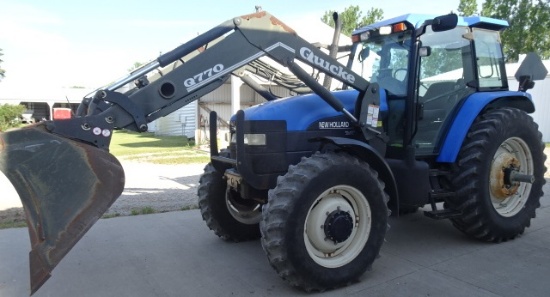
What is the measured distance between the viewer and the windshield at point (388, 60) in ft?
14.5

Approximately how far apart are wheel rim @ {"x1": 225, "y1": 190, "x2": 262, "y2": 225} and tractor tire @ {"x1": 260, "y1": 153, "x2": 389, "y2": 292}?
56.9 inches

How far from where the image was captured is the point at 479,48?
15.8ft

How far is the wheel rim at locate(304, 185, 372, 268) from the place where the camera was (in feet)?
11.3

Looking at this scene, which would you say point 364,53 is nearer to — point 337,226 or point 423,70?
point 423,70

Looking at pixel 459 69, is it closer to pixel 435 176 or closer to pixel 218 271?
pixel 435 176

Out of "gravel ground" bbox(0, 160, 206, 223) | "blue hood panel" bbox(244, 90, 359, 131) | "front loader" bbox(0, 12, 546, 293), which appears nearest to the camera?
"front loader" bbox(0, 12, 546, 293)

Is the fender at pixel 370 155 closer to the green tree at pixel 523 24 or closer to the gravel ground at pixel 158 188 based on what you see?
the gravel ground at pixel 158 188

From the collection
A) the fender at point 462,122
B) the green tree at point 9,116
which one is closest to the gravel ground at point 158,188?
the fender at point 462,122

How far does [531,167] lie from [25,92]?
46398mm

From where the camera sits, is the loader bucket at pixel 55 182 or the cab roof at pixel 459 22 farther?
the cab roof at pixel 459 22

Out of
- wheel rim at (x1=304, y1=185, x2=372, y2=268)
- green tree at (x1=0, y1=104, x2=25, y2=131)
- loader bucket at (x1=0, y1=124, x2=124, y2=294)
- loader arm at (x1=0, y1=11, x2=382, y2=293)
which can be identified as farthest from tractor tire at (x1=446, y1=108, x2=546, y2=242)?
green tree at (x1=0, y1=104, x2=25, y2=131)

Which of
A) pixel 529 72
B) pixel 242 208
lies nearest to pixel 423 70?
pixel 529 72

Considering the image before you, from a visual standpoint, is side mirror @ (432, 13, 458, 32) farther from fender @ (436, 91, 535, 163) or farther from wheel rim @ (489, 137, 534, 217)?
wheel rim @ (489, 137, 534, 217)

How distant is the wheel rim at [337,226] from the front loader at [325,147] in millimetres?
11
